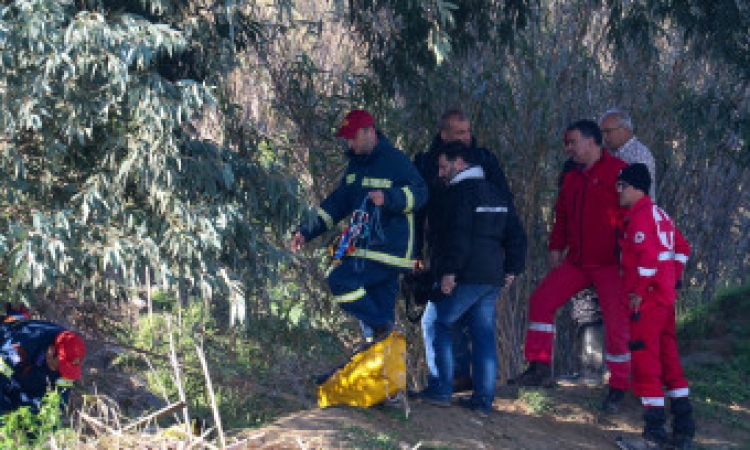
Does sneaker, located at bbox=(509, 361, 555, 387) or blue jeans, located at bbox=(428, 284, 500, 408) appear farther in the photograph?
sneaker, located at bbox=(509, 361, 555, 387)

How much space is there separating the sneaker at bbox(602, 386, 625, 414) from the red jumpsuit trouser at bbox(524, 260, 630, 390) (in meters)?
0.04

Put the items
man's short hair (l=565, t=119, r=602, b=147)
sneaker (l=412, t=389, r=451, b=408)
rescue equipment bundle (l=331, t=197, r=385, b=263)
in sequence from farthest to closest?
1. man's short hair (l=565, t=119, r=602, b=147)
2. sneaker (l=412, t=389, r=451, b=408)
3. rescue equipment bundle (l=331, t=197, r=385, b=263)

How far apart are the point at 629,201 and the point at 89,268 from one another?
3250 millimetres

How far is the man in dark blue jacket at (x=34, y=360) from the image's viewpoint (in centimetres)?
514

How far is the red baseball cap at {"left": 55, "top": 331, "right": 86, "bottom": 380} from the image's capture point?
5113 mm

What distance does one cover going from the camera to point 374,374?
5.87 metres

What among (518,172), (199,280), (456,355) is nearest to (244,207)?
(199,280)

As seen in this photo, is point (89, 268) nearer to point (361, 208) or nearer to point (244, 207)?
point (244, 207)

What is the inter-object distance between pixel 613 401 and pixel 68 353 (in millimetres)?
3693

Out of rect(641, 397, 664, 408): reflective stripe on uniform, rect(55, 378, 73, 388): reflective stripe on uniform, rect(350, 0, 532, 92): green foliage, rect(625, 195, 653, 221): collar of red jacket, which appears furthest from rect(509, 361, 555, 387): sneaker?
rect(55, 378, 73, 388): reflective stripe on uniform

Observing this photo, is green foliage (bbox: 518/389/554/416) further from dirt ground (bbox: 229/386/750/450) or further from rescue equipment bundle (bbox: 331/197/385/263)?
rescue equipment bundle (bbox: 331/197/385/263)

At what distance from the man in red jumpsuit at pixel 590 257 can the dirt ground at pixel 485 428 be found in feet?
0.71

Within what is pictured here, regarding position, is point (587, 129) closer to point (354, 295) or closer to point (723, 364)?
point (354, 295)

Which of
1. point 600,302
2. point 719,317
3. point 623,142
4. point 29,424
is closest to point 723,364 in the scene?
point 719,317
